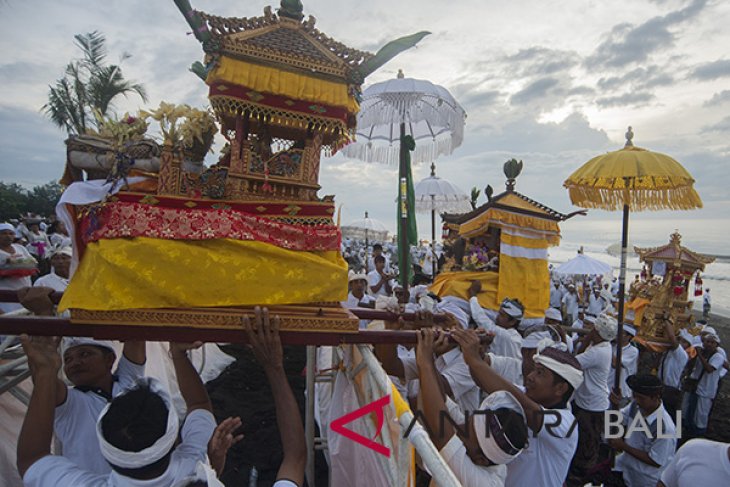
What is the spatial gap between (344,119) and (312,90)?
0.32 m

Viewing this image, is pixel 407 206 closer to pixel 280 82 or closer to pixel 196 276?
pixel 280 82

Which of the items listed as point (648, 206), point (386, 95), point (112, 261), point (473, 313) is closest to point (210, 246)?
point (112, 261)

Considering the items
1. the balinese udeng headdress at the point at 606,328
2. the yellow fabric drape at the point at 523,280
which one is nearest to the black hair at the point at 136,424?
the yellow fabric drape at the point at 523,280

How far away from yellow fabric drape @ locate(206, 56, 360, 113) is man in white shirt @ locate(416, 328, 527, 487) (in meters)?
1.96

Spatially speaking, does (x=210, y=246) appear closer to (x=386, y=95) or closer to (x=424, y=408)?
(x=424, y=408)

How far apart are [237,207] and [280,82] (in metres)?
0.90

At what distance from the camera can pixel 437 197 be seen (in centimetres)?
1054

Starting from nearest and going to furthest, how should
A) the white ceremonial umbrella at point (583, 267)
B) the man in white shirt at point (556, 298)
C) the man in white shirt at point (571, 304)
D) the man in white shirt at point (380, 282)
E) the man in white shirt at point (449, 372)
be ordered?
the man in white shirt at point (449, 372), the man in white shirt at point (380, 282), the white ceremonial umbrella at point (583, 267), the man in white shirt at point (571, 304), the man in white shirt at point (556, 298)

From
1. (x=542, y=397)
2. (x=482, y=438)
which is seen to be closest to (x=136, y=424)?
(x=482, y=438)

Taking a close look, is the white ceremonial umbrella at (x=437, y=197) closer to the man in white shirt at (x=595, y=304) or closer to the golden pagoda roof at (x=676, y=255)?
the golden pagoda roof at (x=676, y=255)

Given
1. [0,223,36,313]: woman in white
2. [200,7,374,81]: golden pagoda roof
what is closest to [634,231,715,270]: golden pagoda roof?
[200,7,374,81]: golden pagoda roof

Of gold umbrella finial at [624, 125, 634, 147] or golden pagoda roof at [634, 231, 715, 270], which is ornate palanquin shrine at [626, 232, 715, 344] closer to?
golden pagoda roof at [634, 231, 715, 270]

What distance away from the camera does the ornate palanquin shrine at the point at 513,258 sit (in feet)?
18.7

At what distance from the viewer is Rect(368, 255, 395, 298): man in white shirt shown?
9617 mm
